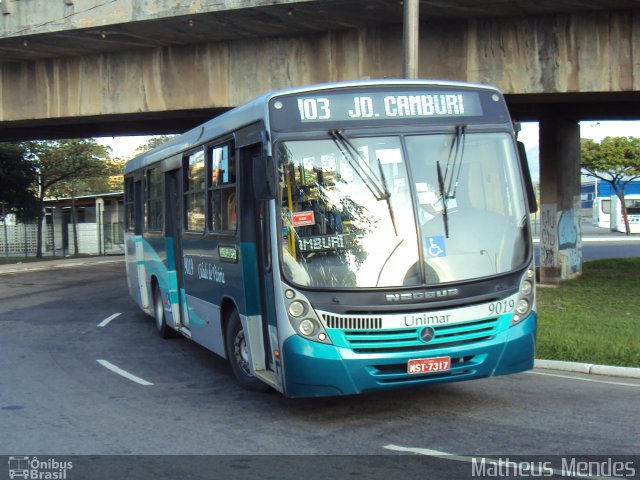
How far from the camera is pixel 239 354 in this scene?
328 inches

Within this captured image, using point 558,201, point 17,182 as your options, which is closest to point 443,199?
point 558,201

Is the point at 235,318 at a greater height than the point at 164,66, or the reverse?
the point at 164,66

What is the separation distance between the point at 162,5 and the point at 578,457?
13471 millimetres

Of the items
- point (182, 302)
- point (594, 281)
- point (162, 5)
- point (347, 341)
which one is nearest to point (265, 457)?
point (347, 341)

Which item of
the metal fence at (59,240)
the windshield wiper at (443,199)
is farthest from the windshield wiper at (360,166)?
the metal fence at (59,240)

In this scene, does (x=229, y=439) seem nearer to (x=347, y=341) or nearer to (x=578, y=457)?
(x=347, y=341)

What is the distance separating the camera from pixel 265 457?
5973 millimetres

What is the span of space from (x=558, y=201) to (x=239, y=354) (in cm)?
1333

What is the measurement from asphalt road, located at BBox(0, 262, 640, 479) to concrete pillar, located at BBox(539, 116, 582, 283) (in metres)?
10.4

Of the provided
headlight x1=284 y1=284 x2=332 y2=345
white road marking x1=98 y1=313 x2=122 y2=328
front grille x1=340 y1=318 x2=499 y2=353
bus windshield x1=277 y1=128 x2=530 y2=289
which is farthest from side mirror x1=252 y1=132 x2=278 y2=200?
white road marking x1=98 y1=313 x2=122 y2=328

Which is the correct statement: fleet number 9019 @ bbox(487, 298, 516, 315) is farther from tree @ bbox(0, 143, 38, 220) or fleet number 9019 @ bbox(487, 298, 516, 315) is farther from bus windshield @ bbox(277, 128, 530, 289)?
tree @ bbox(0, 143, 38, 220)

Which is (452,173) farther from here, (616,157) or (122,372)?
(616,157)

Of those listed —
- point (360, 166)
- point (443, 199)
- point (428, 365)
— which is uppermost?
point (360, 166)

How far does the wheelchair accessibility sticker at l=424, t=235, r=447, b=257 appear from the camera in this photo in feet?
22.2
